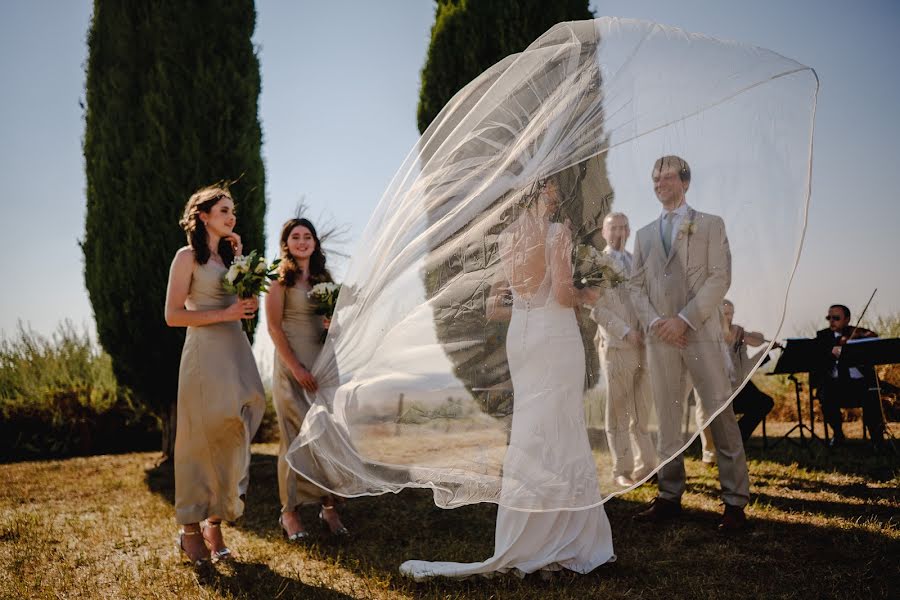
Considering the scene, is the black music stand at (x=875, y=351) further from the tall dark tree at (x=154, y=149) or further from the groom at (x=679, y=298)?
the tall dark tree at (x=154, y=149)

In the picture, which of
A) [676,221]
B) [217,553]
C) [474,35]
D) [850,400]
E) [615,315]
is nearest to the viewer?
[676,221]

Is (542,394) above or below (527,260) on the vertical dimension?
below

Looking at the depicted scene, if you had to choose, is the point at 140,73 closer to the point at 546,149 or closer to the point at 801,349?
the point at 546,149

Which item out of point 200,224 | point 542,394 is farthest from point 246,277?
point 542,394

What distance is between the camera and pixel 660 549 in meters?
4.22

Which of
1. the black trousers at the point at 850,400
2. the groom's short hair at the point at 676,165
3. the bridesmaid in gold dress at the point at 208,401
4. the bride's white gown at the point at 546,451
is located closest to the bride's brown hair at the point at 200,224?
the bridesmaid in gold dress at the point at 208,401

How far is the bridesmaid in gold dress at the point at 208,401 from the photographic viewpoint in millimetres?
4246

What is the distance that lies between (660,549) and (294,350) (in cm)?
291

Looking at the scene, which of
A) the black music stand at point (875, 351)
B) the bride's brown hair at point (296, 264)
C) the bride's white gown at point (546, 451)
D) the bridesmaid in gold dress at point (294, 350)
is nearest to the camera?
the bride's white gown at point (546, 451)

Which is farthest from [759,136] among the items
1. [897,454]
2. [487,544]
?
[897,454]

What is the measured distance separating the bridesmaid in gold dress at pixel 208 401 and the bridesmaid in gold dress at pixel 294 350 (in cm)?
46

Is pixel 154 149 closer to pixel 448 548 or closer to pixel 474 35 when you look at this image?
pixel 474 35

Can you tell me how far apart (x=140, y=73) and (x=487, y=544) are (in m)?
6.78

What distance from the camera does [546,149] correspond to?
3279mm
